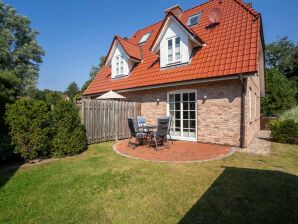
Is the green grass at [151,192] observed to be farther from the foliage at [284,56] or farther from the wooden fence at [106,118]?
the foliage at [284,56]

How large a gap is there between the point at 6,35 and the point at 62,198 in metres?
32.0

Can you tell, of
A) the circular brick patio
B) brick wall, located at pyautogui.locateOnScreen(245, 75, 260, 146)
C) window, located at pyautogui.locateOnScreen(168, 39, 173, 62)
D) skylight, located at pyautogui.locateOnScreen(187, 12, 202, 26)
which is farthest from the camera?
skylight, located at pyautogui.locateOnScreen(187, 12, 202, 26)

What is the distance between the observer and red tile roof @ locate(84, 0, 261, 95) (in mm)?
8812

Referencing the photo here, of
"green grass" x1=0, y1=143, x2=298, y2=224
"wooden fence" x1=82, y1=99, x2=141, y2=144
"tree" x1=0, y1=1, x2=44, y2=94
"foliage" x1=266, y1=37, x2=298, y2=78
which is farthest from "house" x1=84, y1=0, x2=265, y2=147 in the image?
"foliage" x1=266, y1=37, x2=298, y2=78

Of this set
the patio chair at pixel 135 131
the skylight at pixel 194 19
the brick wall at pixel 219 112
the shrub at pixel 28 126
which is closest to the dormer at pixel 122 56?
the skylight at pixel 194 19

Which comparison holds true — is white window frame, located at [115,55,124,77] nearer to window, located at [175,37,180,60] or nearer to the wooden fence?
the wooden fence

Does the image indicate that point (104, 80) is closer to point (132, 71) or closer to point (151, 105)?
point (132, 71)

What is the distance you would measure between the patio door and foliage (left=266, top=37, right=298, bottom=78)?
36.1m

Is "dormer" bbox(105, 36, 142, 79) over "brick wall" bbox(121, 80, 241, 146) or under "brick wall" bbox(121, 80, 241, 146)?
over

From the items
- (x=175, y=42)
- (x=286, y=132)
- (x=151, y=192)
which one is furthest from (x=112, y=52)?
(x=151, y=192)

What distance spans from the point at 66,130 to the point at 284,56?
47.5 m

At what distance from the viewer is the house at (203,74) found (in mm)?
8680

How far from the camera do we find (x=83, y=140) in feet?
26.7

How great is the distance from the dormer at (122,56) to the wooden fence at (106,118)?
12.2 feet
